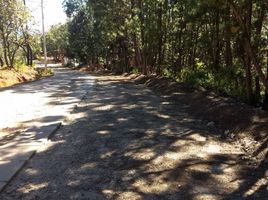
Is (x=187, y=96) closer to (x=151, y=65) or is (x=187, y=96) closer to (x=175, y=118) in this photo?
(x=175, y=118)

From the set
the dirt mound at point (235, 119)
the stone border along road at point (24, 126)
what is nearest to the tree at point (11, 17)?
the stone border along road at point (24, 126)

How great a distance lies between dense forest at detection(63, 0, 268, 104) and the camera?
1345cm

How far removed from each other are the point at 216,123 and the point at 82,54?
2747 inches

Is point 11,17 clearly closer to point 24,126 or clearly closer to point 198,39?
point 198,39

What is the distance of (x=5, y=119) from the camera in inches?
514

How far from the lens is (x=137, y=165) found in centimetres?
713

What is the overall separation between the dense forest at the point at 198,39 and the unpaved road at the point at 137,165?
303cm

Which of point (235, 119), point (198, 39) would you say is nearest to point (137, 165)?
point (235, 119)

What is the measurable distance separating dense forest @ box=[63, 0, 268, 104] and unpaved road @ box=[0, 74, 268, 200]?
3035 millimetres

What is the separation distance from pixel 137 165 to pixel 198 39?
20.1 metres

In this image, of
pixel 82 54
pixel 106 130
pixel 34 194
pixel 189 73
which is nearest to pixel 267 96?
pixel 106 130

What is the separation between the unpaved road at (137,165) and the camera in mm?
5871

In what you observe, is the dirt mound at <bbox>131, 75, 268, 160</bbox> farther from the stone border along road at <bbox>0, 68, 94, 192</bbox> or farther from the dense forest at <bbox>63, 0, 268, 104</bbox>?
the stone border along road at <bbox>0, 68, 94, 192</bbox>

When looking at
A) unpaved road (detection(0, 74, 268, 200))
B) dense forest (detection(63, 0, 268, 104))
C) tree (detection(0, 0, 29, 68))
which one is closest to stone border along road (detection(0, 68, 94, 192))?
unpaved road (detection(0, 74, 268, 200))
